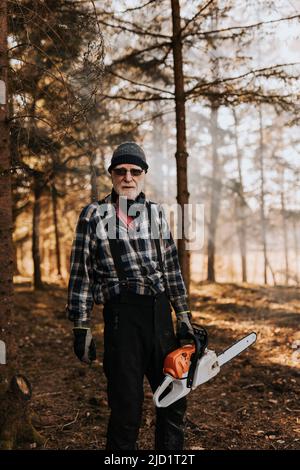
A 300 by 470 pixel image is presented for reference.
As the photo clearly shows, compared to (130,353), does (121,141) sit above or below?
above

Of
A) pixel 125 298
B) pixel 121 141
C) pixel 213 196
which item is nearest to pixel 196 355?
pixel 125 298

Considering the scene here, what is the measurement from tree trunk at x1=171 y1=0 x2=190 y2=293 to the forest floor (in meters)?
2.03

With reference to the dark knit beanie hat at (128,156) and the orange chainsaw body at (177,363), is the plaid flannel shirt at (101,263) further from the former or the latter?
the orange chainsaw body at (177,363)

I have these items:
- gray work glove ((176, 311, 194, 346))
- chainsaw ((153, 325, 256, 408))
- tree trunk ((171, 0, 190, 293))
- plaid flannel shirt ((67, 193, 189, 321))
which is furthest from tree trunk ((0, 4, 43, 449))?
tree trunk ((171, 0, 190, 293))

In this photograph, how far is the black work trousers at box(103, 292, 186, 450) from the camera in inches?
123

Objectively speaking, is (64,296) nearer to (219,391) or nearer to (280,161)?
(219,391)

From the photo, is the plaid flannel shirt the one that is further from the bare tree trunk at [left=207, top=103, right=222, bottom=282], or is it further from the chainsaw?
the bare tree trunk at [left=207, top=103, right=222, bottom=282]

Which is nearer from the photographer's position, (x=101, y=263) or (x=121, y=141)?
(x=101, y=263)

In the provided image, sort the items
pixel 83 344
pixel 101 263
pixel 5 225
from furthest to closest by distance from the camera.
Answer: pixel 5 225 < pixel 101 263 < pixel 83 344

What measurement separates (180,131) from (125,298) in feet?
17.0

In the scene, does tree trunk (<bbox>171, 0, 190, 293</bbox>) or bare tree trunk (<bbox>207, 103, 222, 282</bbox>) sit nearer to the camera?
tree trunk (<bbox>171, 0, 190, 293</bbox>)

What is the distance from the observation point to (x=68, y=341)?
878cm

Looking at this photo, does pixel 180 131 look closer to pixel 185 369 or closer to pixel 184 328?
pixel 184 328

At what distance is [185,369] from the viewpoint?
3.28 metres
